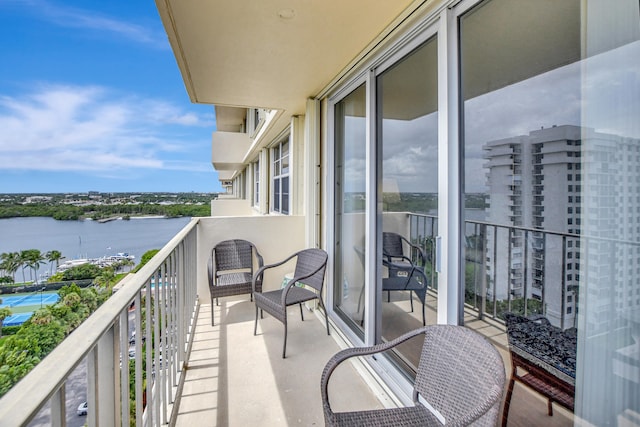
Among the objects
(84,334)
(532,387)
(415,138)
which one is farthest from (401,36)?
(84,334)

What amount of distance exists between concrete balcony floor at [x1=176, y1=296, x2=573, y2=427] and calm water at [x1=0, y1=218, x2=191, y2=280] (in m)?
1.04

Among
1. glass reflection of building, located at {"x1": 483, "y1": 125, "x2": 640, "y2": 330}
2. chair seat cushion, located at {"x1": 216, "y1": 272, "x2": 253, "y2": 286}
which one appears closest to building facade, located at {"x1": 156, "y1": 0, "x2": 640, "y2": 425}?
glass reflection of building, located at {"x1": 483, "y1": 125, "x2": 640, "y2": 330}

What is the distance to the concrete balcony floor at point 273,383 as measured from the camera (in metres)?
1.46

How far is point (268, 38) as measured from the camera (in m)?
2.28

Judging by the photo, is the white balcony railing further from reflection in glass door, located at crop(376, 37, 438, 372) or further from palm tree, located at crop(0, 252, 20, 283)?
reflection in glass door, located at crop(376, 37, 438, 372)

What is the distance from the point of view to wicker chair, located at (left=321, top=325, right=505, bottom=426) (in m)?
1.10

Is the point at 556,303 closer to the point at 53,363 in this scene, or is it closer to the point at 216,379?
the point at 53,363

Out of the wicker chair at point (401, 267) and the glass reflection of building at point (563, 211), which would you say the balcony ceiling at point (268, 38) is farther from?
the wicker chair at point (401, 267)

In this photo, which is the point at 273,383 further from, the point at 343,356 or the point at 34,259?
the point at 34,259

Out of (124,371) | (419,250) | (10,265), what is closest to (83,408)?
(124,371)

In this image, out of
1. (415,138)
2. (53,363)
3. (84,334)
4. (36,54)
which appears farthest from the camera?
(36,54)

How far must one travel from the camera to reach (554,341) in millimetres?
1174

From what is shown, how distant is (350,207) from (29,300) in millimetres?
2340

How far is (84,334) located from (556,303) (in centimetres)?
151
